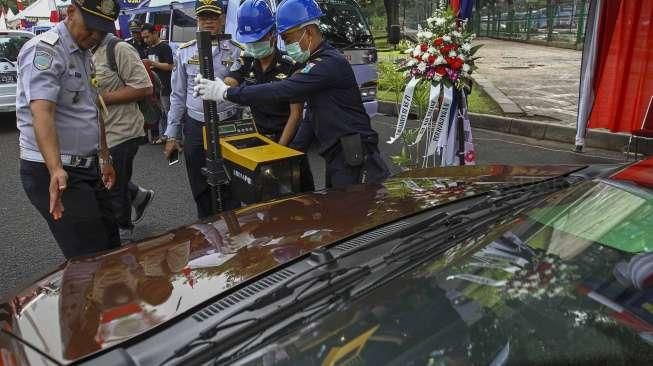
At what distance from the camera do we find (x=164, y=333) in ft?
4.08

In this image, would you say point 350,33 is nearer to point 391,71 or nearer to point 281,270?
point 391,71

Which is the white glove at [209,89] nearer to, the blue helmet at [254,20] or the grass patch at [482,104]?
the blue helmet at [254,20]

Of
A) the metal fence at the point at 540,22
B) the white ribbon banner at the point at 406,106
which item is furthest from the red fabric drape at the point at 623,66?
the metal fence at the point at 540,22

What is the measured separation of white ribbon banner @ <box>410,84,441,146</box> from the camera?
180 inches

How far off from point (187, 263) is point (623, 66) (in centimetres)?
667

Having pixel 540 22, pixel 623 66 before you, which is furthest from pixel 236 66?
Result: pixel 540 22

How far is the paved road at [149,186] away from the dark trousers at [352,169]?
1.52 meters

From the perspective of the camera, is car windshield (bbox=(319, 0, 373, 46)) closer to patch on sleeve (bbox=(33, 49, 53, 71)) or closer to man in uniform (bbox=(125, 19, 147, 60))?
man in uniform (bbox=(125, 19, 147, 60))

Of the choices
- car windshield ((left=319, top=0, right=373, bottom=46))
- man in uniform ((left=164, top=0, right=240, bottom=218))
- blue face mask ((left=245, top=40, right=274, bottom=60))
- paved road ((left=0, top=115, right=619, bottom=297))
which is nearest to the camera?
blue face mask ((left=245, top=40, right=274, bottom=60))

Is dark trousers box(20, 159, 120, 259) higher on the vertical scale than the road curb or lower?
higher

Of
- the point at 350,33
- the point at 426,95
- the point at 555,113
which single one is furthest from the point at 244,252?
the point at 555,113

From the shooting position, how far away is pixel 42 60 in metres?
2.37

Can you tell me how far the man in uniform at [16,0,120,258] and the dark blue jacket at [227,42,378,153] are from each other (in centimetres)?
71

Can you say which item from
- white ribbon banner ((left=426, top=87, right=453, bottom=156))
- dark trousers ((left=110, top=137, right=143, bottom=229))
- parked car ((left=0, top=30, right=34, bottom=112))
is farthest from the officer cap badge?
parked car ((left=0, top=30, right=34, bottom=112))
